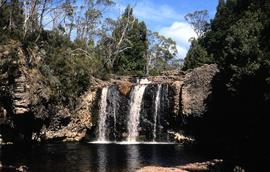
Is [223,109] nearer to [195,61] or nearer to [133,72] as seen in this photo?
[195,61]

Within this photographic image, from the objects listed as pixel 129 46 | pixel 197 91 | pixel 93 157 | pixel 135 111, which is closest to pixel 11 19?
pixel 135 111

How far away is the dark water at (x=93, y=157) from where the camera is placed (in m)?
32.6

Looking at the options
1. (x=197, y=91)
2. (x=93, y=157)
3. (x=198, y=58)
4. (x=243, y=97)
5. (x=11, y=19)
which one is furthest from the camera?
(x=198, y=58)

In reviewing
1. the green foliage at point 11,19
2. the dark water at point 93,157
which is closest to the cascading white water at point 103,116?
the dark water at point 93,157

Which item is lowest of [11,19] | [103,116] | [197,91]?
[103,116]

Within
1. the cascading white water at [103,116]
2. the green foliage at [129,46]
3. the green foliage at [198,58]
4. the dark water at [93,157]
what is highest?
the green foliage at [129,46]

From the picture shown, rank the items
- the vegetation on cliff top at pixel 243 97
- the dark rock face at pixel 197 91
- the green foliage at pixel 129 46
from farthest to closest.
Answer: the green foliage at pixel 129 46 < the dark rock face at pixel 197 91 < the vegetation on cliff top at pixel 243 97

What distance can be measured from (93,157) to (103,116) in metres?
15.4

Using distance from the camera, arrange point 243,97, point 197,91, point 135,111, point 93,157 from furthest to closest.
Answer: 1. point 135,111
2. point 197,91
3. point 93,157
4. point 243,97

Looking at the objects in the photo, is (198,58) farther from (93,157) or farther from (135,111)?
(93,157)

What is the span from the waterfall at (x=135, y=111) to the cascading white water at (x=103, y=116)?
2964 mm

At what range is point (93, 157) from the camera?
124ft

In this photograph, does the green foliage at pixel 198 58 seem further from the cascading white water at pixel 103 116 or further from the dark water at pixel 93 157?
the dark water at pixel 93 157

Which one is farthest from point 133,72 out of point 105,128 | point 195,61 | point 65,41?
point 105,128
